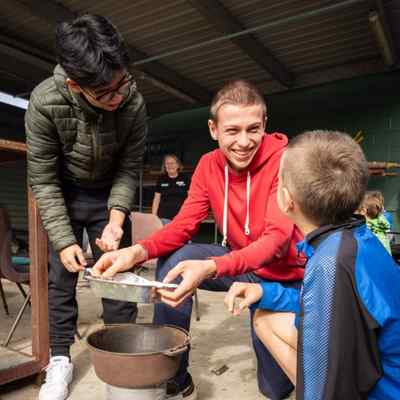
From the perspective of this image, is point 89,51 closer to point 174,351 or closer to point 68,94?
point 68,94

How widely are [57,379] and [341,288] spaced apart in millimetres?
1357

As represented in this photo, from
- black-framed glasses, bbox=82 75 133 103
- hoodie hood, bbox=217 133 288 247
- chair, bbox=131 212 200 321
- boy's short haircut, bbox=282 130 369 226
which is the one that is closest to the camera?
boy's short haircut, bbox=282 130 369 226

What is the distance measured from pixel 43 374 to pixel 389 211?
5640 millimetres

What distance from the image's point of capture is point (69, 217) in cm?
193

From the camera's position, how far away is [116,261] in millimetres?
1491

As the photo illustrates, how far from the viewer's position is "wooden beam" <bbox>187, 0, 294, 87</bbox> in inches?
161

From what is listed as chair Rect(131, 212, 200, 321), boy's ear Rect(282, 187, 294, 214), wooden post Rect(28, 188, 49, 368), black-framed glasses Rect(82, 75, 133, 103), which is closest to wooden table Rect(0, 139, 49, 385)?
wooden post Rect(28, 188, 49, 368)

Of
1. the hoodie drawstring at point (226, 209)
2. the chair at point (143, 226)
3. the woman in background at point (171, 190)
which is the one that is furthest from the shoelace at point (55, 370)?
the woman in background at point (171, 190)

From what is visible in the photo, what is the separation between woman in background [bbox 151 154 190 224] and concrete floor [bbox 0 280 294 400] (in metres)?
2.42

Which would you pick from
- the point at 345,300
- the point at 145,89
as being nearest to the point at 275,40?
the point at 145,89

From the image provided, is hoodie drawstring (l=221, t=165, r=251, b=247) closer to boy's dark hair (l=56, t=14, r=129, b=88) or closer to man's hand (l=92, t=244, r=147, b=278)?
man's hand (l=92, t=244, r=147, b=278)

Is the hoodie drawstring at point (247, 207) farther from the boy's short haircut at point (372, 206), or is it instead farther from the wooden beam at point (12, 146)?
the boy's short haircut at point (372, 206)

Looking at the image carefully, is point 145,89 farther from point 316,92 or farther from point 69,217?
point 69,217

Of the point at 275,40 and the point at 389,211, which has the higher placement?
the point at 275,40
